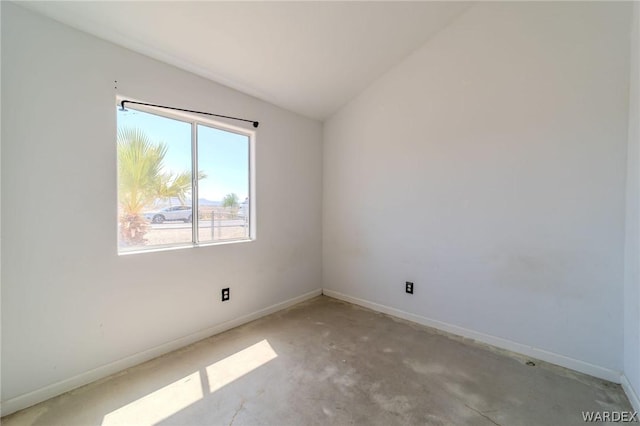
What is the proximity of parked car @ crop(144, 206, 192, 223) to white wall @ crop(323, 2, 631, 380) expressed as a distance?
6.44ft

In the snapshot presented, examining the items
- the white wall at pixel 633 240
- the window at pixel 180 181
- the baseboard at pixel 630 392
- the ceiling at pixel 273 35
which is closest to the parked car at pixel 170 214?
the window at pixel 180 181

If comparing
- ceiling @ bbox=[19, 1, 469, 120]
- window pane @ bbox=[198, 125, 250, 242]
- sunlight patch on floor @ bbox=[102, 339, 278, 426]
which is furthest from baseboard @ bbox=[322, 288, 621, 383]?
ceiling @ bbox=[19, 1, 469, 120]

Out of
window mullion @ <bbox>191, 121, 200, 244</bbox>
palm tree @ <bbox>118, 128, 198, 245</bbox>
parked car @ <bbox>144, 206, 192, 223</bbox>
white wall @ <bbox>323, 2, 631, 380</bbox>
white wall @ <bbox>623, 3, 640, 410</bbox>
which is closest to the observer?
white wall @ <bbox>623, 3, 640, 410</bbox>

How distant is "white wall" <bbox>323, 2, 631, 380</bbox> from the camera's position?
195cm

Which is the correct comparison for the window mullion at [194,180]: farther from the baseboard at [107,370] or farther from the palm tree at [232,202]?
the baseboard at [107,370]

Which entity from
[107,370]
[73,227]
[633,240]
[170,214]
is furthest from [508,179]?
[107,370]

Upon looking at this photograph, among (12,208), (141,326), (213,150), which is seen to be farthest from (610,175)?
(12,208)

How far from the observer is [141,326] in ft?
6.87

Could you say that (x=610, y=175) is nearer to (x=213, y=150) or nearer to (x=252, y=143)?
(x=252, y=143)

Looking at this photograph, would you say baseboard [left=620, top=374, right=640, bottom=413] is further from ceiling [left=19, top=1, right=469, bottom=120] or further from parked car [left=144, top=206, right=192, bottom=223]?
parked car [left=144, top=206, right=192, bottom=223]

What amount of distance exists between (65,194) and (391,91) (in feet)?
10.0

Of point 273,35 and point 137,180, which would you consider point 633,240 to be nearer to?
point 273,35

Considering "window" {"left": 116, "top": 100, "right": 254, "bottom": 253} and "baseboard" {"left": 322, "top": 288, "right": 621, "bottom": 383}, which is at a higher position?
"window" {"left": 116, "top": 100, "right": 254, "bottom": 253}

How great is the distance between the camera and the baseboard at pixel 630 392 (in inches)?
64.2
